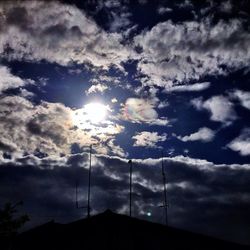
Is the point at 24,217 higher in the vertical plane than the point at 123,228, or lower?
higher

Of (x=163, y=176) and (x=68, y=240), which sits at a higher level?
(x=163, y=176)

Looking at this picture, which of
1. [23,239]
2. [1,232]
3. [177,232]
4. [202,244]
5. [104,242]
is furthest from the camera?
[1,232]

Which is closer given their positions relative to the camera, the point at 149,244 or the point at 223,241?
the point at 149,244

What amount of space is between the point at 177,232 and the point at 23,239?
1087cm

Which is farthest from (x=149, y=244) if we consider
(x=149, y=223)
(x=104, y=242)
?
(x=104, y=242)

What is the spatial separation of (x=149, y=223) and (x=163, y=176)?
40.9 feet

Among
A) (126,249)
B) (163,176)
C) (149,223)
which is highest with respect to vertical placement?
(163,176)

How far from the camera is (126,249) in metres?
20.2

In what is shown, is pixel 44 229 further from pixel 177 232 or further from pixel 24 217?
pixel 177 232

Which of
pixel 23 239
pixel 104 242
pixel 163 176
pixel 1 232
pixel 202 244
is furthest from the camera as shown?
pixel 163 176

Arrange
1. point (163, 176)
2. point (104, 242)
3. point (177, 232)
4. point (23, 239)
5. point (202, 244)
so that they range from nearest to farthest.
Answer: point (104, 242) → point (177, 232) → point (202, 244) → point (23, 239) → point (163, 176)

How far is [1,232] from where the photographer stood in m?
28.2

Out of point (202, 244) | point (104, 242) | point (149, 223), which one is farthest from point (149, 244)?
point (202, 244)

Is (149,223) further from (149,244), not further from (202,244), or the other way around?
(202,244)
